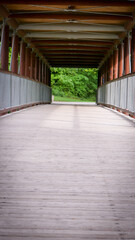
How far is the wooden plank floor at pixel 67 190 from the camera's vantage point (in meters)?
1.89

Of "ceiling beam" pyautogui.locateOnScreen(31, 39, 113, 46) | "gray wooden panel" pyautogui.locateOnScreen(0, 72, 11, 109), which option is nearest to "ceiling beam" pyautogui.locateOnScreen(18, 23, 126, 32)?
"ceiling beam" pyautogui.locateOnScreen(31, 39, 113, 46)

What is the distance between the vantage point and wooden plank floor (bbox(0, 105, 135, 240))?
1.89 meters

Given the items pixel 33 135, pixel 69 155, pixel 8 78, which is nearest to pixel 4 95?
pixel 8 78

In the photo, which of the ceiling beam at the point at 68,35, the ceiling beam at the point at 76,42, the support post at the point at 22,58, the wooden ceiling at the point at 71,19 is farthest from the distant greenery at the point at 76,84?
the ceiling beam at the point at 68,35

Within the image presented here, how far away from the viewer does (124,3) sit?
1016cm

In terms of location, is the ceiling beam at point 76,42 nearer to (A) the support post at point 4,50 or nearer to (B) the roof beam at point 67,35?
(B) the roof beam at point 67,35

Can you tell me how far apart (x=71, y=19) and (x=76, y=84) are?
114ft

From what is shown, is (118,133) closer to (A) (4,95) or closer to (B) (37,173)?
(B) (37,173)

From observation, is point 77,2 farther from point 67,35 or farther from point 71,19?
point 67,35

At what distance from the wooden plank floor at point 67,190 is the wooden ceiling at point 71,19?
6.81 m

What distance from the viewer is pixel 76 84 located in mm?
47375

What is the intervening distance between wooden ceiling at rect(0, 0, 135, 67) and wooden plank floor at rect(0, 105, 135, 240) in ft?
22.3

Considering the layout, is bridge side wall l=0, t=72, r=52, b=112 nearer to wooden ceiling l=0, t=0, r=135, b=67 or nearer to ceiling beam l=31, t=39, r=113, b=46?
wooden ceiling l=0, t=0, r=135, b=67

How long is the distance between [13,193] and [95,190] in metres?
0.60
